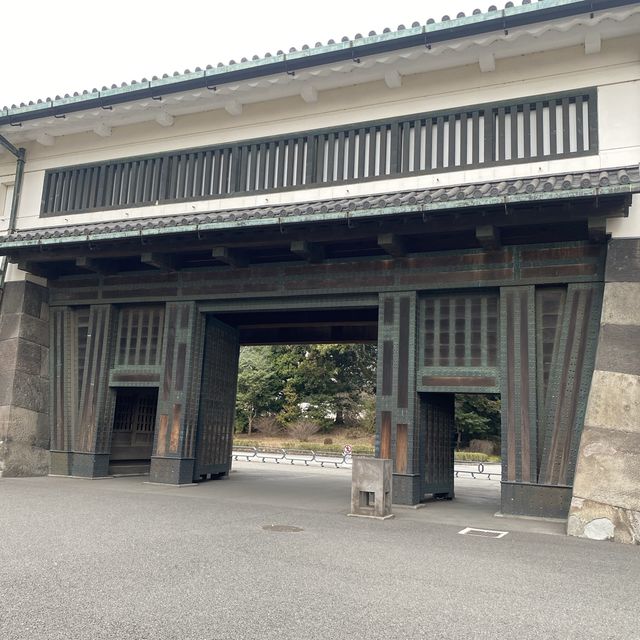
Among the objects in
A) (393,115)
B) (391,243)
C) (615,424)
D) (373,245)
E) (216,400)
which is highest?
(393,115)

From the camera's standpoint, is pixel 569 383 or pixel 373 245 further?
pixel 373 245

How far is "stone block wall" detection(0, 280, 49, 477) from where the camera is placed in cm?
1391

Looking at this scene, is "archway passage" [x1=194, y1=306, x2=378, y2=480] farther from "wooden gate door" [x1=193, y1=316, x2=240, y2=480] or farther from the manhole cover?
the manhole cover

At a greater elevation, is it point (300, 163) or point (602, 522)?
point (300, 163)

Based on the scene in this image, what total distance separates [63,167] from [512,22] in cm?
1149

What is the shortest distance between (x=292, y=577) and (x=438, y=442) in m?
7.47

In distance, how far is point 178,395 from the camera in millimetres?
13477

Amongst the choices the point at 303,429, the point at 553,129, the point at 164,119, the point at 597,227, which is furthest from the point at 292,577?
the point at 303,429

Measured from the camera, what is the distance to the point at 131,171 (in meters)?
14.8

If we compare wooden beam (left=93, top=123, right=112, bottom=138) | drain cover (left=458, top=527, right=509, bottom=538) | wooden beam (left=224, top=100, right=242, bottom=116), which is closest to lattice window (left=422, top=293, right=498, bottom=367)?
drain cover (left=458, top=527, right=509, bottom=538)

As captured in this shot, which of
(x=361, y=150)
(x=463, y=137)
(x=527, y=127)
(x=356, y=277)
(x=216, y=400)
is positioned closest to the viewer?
(x=527, y=127)

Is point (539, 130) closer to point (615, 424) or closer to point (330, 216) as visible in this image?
point (330, 216)

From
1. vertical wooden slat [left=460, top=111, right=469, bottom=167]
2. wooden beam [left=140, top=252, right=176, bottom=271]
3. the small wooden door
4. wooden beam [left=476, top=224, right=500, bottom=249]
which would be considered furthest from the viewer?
the small wooden door

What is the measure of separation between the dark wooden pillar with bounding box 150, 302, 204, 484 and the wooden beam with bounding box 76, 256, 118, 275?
6.37 ft
